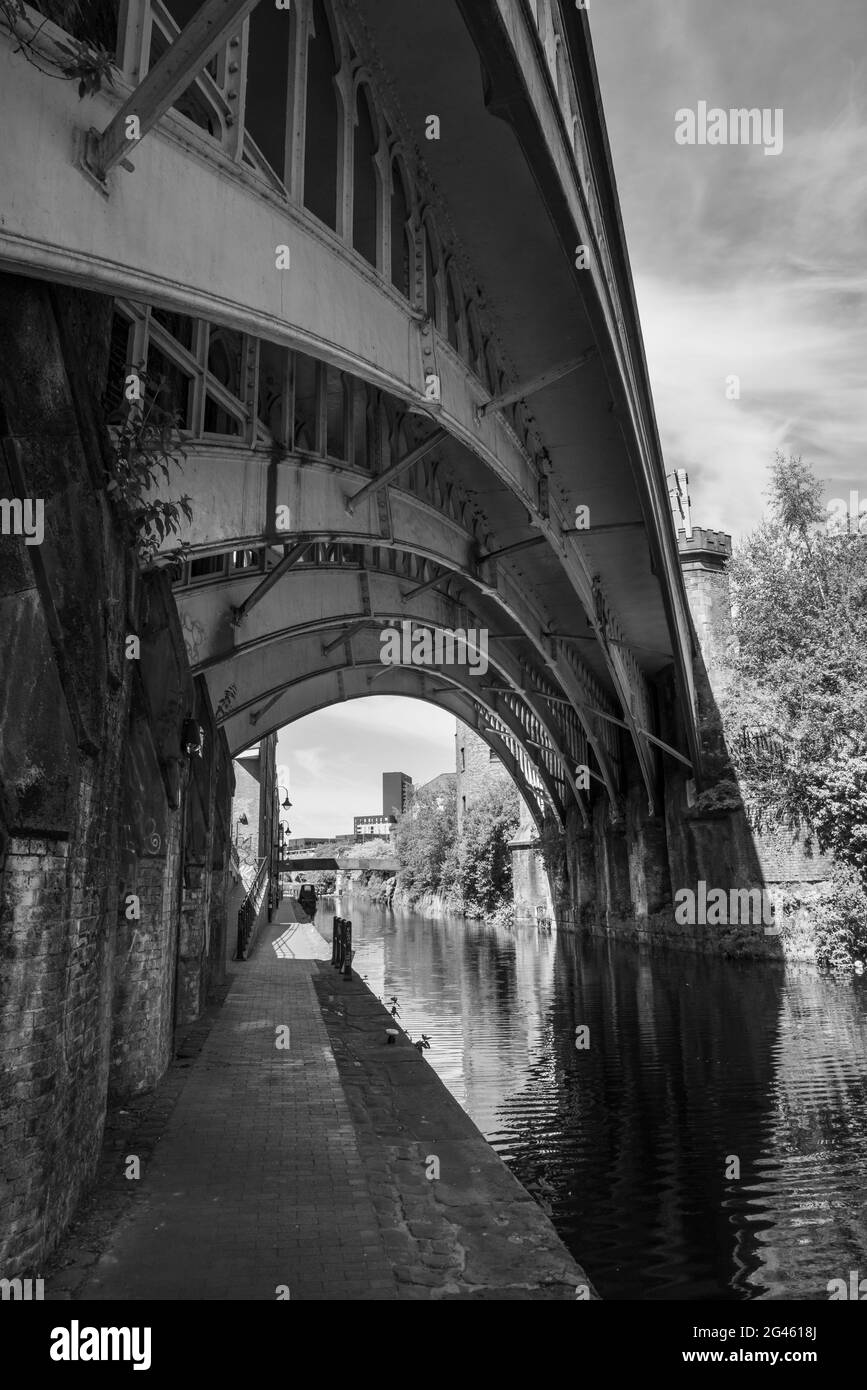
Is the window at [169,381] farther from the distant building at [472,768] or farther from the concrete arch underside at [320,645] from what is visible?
the distant building at [472,768]

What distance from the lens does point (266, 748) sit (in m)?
39.2

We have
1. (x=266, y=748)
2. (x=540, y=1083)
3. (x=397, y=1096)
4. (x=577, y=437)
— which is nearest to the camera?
(x=397, y=1096)

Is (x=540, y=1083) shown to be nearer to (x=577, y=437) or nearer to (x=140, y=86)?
(x=577, y=437)

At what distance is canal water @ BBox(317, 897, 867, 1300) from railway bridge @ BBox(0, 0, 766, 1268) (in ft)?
11.9

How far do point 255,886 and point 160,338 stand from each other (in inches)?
1034

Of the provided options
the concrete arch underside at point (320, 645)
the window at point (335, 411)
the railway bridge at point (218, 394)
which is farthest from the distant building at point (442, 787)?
the window at point (335, 411)

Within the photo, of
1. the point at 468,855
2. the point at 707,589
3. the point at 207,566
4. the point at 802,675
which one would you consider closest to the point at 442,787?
the point at 468,855

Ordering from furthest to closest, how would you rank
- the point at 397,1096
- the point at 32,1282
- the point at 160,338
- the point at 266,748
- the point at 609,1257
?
the point at 266,748, the point at 397,1096, the point at 160,338, the point at 609,1257, the point at 32,1282

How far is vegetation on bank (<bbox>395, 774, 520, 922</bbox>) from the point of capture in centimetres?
5188

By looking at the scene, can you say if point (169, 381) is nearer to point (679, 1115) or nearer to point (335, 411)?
point (335, 411)

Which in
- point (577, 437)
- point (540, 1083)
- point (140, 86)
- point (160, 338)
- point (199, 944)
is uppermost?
point (577, 437)

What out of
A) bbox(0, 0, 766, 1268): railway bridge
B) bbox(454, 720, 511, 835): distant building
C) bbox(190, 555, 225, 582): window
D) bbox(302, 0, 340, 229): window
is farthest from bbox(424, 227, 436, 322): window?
bbox(454, 720, 511, 835): distant building
